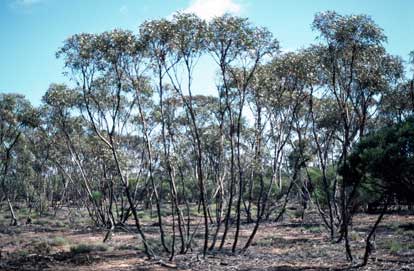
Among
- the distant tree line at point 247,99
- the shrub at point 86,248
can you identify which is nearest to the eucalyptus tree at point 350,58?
the distant tree line at point 247,99

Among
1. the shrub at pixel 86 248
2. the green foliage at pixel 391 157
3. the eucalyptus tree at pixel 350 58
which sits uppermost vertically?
the eucalyptus tree at pixel 350 58

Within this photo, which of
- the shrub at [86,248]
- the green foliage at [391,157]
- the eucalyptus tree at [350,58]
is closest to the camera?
the green foliage at [391,157]

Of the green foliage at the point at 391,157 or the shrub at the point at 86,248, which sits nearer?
the green foliage at the point at 391,157

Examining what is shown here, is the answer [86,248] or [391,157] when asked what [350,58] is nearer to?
[391,157]

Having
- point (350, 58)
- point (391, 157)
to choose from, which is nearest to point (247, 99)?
point (350, 58)

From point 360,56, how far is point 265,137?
13.4 metres

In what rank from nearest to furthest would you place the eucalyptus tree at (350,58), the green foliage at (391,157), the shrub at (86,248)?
the green foliage at (391,157)
the eucalyptus tree at (350,58)
the shrub at (86,248)

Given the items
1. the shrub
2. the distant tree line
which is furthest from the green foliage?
the shrub

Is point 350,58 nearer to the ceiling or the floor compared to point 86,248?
nearer to the ceiling

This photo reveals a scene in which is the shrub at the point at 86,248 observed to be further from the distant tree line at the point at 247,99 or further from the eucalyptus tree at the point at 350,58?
the eucalyptus tree at the point at 350,58

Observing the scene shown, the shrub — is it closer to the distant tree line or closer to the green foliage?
the distant tree line

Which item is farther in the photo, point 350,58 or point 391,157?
point 350,58

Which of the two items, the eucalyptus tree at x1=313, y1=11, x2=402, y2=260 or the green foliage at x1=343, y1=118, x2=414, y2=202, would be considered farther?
the eucalyptus tree at x1=313, y1=11, x2=402, y2=260

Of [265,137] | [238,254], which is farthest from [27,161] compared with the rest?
[238,254]
